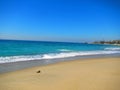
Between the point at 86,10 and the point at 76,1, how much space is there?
0.28 metres

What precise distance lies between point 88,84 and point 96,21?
84.9 inches

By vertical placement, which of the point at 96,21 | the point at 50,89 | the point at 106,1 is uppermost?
the point at 106,1

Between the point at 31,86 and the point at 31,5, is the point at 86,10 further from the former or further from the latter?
the point at 31,86

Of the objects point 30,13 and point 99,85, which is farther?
point 30,13

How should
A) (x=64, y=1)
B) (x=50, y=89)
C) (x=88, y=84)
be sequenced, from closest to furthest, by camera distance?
(x=50, y=89) < (x=88, y=84) < (x=64, y=1)

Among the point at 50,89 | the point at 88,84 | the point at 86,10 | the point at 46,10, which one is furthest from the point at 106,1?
the point at 50,89

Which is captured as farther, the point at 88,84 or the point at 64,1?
the point at 64,1

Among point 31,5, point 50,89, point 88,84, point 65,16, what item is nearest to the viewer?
point 50,89

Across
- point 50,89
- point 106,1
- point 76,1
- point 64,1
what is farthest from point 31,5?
point 50,89

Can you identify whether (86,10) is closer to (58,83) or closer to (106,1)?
(106,1)

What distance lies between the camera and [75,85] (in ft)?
7.77

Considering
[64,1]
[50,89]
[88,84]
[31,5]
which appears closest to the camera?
[50,89]

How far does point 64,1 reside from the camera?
351cm

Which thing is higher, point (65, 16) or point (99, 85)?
point (65, 16)
